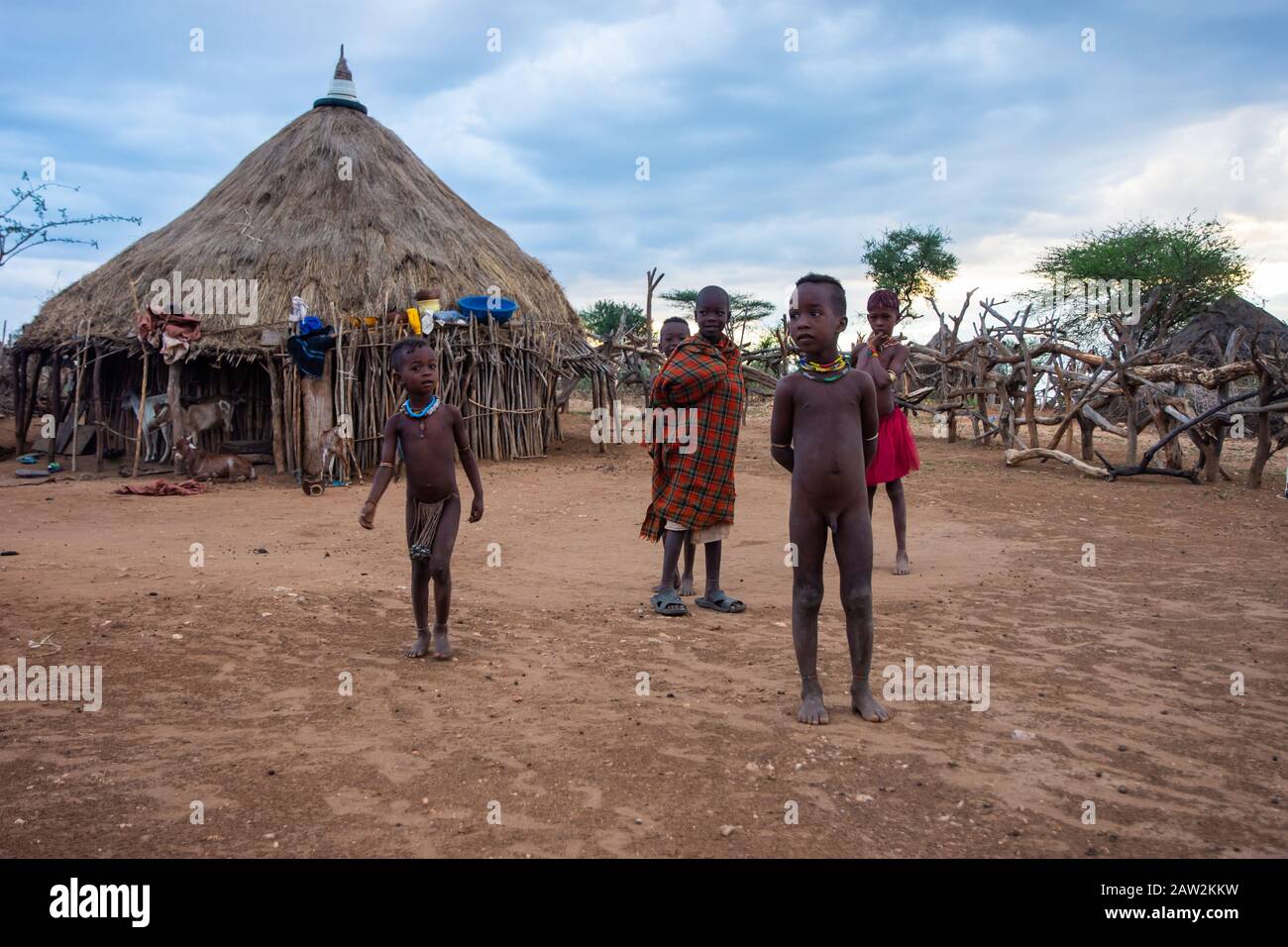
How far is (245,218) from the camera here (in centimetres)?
1331

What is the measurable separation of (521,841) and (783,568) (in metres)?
4.10

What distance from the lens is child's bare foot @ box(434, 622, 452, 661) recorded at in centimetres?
398

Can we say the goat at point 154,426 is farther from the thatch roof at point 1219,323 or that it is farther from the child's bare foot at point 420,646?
the thatch roof at point 1219,323

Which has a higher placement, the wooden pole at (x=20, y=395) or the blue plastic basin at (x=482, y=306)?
the blue plastic basin at (x=482, y=306)

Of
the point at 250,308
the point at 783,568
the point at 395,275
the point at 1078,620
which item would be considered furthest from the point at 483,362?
the point at 1078,620

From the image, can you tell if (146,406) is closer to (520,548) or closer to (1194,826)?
(520,548)

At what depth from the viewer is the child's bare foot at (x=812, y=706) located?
3135 mm

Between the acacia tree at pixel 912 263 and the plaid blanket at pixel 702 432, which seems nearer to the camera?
A: the plaid blanket at pixel 702 432

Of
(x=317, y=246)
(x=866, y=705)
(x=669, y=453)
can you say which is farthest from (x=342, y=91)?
(x=866, y=705)

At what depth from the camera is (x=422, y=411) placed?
407 centimetres

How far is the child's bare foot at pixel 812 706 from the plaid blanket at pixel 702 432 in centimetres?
166

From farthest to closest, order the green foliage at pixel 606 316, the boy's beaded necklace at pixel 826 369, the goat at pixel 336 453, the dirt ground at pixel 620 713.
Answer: the green foliage at pixel 606 316 < the goat at pixel 336 453 < the boy's beaded necklace at pixel 826 369 < the dirt ground at pixel 620 713

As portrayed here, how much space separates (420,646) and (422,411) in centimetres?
103

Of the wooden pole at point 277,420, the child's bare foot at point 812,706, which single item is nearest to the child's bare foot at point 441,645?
the child's bare foot at point 812,706
